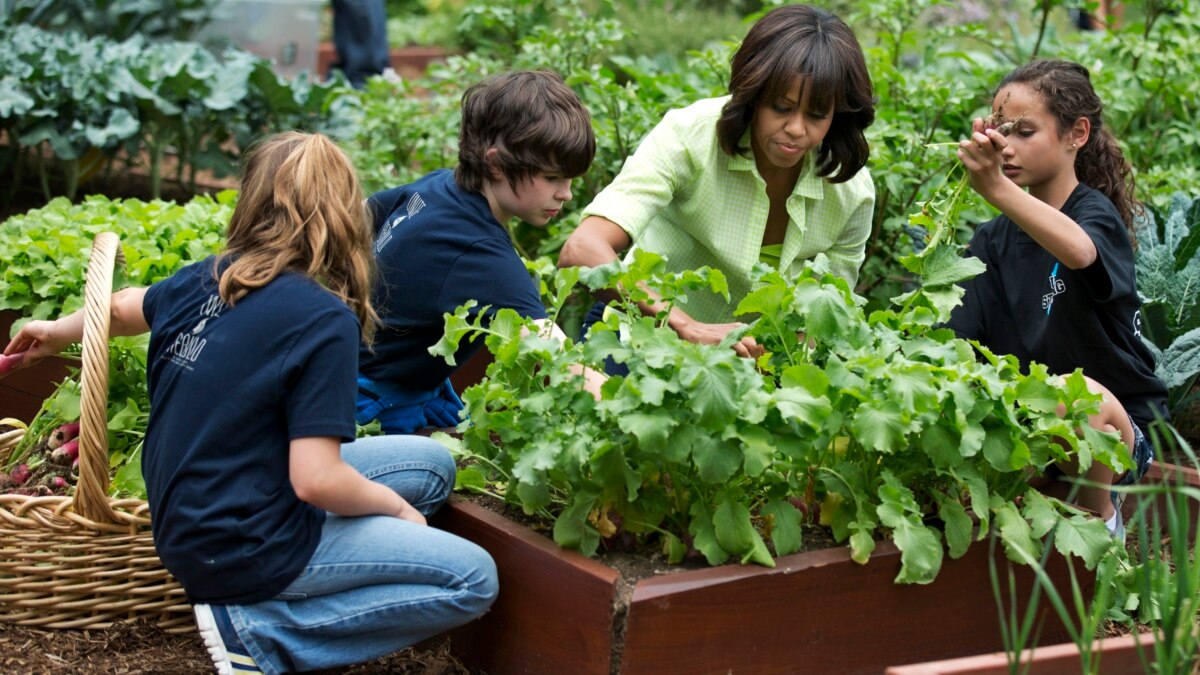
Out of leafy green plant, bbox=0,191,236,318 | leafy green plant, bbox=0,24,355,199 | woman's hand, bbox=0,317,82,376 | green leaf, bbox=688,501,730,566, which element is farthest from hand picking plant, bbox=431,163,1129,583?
leafy green plant, bbox=0,24,355,199

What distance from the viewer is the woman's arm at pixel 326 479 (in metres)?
2.18

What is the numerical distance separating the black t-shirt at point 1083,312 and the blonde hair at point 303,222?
1.44 m

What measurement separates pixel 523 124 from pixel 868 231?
118 cm

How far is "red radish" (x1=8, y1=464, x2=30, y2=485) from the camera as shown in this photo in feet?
9.78

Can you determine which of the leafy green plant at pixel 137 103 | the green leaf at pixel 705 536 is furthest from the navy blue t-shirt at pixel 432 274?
the leafy green plant at pixel 137 103

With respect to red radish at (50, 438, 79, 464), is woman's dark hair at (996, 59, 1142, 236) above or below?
above

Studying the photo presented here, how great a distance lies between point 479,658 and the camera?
8.50ft

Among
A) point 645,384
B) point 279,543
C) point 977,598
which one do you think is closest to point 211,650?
point 279,543

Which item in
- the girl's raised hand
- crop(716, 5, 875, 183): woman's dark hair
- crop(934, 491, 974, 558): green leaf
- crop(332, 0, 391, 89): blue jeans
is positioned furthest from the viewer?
crop(332, 0, 391, 89): blue jeans

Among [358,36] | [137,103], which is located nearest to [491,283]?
[137,103]

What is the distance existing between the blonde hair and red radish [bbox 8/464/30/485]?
97 cm

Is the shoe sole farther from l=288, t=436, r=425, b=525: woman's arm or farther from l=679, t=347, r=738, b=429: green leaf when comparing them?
l=679, t=347, r=738, b=429: green leaf

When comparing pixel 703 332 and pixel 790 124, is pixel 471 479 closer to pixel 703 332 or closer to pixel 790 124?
pixel 703 332

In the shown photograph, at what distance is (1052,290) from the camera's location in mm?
3156
